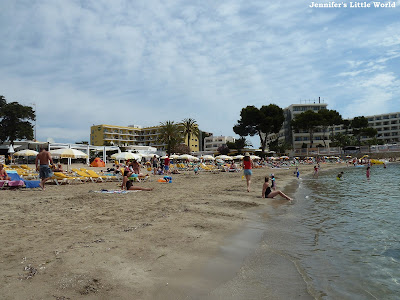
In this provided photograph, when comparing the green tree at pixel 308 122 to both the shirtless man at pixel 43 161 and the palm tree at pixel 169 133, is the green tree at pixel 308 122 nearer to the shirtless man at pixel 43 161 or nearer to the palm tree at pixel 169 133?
the palm tree at pixel 169 133

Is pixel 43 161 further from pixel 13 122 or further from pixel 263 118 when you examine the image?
pixel 263 118

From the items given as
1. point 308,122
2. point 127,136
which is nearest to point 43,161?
point 308,122

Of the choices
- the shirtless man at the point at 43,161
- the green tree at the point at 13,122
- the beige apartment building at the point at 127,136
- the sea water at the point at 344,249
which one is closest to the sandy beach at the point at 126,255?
the sea water at the point at 344,249

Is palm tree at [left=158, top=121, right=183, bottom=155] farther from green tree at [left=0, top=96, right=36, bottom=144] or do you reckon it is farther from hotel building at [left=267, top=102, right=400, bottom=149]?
hotel building at [left=267, top=102, right=400, bottom=149]

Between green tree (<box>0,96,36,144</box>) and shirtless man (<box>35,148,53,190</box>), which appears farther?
green tree (<box>0,96,36,144</box>)

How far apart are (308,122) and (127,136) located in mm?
63138

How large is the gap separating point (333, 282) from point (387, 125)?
113 m

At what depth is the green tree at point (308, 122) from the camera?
67938 millimetres

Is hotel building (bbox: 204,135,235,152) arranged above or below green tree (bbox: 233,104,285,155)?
below

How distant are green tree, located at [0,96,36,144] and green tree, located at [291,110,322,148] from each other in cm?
6109

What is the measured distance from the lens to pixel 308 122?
68500 mm

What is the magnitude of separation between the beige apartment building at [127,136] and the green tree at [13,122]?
42163 mm

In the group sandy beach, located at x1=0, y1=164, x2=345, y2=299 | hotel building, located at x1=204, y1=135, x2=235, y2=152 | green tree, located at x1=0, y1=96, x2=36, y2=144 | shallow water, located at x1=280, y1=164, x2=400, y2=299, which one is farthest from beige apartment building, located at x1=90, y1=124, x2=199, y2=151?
sandy beach, located at x1=0, y1=164, x2=345, y2=299

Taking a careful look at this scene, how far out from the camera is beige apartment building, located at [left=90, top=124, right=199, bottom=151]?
312 feet
